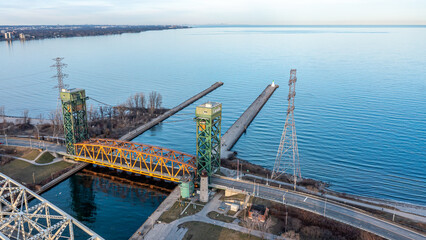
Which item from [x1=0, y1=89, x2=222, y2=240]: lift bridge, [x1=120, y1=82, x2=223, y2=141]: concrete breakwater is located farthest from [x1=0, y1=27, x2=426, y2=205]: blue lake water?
[x1=0, y1=89, x2=222, y2=240]: lift bridge

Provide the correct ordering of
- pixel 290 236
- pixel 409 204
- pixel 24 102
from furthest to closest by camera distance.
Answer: pixel 24 102, pixel 409 204, pixel 290 236

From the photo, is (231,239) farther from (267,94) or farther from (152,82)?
(152,82)

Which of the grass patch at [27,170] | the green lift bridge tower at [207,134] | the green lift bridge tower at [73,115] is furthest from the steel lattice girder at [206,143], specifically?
the grass patch at [27,170]

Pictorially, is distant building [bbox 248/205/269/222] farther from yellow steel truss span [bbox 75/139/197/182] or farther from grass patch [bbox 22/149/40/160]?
grass patch [bbox 22/149/40/160]

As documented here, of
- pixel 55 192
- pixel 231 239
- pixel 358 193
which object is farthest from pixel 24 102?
pixel 358 193

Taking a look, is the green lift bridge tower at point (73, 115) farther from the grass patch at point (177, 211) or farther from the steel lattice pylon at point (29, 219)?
the steel lattice pylon at point (29, 219)

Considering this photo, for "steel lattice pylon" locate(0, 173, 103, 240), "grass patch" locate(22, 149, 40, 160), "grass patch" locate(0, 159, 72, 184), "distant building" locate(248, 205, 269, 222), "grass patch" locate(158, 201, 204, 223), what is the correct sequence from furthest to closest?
"grass patch" locate(22, 149, 40, 160), "grass patch" locate(0, 159, 72, 184), "grass patch" locate(158, 201, 204, 223), "distant building" locate(248, 205, 269, 222), "steel lattice pylon" locate(0, 173, 103, 240)
